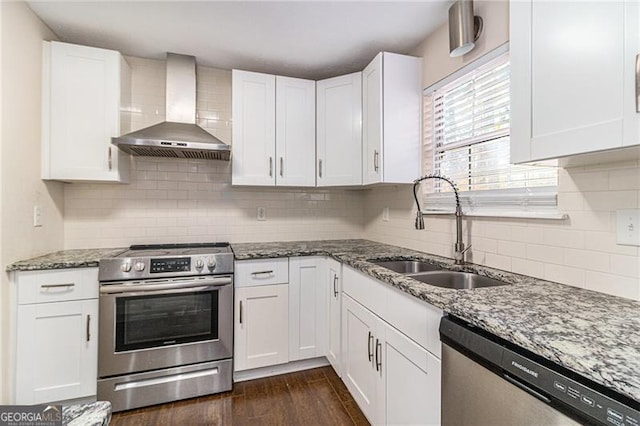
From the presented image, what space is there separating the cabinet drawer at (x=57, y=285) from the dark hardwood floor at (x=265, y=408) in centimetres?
78

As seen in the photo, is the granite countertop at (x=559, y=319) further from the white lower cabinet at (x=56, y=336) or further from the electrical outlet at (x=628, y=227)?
the white lower cabinet at (x=56, y=336)

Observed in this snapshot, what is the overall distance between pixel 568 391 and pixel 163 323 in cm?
204

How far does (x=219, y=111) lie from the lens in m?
2.62

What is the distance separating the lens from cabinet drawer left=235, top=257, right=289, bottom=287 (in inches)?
83.2

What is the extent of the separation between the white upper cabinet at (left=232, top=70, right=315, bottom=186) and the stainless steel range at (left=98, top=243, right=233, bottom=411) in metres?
0.78

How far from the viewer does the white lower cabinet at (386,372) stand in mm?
1159

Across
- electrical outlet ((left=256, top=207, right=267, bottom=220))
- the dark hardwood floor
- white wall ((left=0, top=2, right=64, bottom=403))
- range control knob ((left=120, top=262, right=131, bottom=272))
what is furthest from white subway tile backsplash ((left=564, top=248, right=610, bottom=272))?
white wall ((left=0, top=2, right=64, bottom=403))

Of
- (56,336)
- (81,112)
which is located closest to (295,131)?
(81,112)

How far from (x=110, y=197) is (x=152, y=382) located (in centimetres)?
144

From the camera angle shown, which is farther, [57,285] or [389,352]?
[57,285]

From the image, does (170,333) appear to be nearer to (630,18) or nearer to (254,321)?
(254,321)

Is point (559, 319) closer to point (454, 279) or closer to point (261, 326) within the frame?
point (454, 279)

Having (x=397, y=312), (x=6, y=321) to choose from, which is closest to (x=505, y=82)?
(x=397, y=312)

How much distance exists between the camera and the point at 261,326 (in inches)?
84.9
